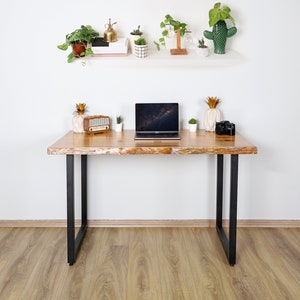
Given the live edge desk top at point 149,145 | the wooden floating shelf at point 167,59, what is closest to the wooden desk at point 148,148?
the live edge desk top at point 149,145

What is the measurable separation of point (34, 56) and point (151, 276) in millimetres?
1684

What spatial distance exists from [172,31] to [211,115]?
0.63m

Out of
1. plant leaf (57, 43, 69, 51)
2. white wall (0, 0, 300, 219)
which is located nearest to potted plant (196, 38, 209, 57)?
white wall (0, 0, 300, 219)

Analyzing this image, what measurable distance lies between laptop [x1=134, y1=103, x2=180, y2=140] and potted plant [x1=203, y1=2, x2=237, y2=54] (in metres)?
0.49

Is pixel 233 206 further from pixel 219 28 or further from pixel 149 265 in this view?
pixel 219 28

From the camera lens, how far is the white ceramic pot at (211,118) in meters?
3.14

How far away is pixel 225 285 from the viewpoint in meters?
2.50

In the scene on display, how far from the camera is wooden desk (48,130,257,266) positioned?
260cm

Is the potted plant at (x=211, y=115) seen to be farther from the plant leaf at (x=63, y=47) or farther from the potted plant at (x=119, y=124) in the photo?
the plant leaf at (x=63, y=47)

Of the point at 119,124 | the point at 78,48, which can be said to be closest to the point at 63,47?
the point at 78,48

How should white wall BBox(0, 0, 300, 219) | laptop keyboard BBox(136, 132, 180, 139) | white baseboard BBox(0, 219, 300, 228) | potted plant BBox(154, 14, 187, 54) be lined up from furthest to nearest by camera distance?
1. white baseboard BBox(0, 219, 300, 228)
2. white wall BBox(0, 0, 300, 219)
3. potted plant BBox(154, 14, 187, 54)
4. laptop keyboard BBox(136, 132, 180, 139)

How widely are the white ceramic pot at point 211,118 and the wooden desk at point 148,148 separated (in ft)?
0.25

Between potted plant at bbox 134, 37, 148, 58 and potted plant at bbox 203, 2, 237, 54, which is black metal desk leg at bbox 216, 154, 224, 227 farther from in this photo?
potted plant at bbox 134, 37, 148, 58

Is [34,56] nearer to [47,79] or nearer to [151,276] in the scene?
[47,79]
